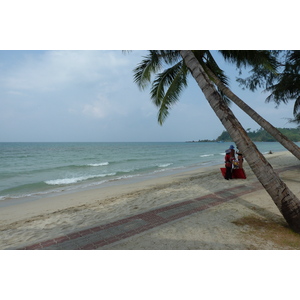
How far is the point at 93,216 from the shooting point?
4.64 metres

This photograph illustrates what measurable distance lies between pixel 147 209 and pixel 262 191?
12.0 feet

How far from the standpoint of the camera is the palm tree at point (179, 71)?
6.31 m

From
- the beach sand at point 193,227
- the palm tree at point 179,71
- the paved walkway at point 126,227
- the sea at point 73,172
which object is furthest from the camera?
the sea at point 73,172

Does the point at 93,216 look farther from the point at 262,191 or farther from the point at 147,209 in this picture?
the point at 262,191

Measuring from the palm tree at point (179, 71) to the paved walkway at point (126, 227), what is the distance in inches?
126

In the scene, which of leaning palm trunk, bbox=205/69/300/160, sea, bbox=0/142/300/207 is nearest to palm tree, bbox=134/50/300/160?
leaning palm trunk, bbox=205/69/300/160

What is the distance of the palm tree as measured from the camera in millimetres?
6312

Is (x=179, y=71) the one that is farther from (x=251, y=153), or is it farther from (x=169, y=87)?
(x=251, y=153)

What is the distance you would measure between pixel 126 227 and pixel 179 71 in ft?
22.2

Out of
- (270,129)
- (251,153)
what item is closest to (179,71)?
(270,129)

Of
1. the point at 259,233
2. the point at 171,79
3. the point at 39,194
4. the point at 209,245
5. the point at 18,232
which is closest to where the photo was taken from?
the point at 209,245

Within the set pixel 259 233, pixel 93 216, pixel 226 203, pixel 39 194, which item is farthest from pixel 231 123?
pixel 39 194

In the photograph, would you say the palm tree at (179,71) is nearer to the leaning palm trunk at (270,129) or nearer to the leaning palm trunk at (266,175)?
the leaning palm trunk at (270,129)

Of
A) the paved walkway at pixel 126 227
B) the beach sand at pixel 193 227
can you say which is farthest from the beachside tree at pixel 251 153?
the paved walkway at pixel 126 227
